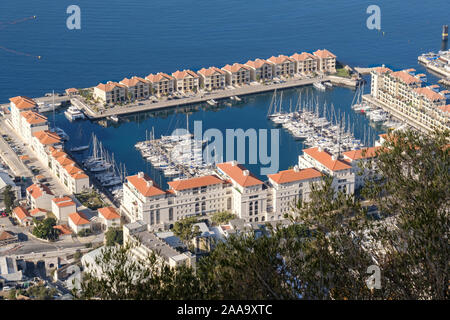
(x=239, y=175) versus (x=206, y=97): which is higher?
(x=206, y=97)

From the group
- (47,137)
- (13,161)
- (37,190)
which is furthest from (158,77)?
(37,190)

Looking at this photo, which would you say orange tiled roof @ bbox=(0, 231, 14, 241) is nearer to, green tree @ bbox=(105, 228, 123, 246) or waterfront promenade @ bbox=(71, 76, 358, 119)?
green tree @ bbox=(105, 228, 123, 246)

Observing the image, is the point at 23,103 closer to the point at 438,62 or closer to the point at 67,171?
the point at 67,171

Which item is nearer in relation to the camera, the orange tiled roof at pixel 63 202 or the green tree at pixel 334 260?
the green tree at pixel 334 260

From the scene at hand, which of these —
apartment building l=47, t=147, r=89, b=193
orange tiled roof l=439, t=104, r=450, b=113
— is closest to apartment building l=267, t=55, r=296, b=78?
orange tiled roof l=439, t=104, r=450, b=113

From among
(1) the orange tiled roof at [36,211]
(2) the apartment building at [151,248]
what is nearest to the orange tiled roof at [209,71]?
(1) the orange tiled roof at [36,211]

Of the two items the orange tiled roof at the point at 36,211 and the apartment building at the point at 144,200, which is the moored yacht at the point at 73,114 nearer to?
the orange tiled roof at the point at 36,211
